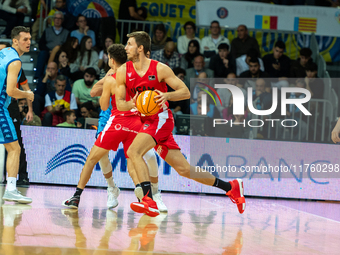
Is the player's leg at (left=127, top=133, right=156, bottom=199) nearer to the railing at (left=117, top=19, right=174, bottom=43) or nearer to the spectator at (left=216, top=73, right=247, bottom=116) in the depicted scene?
the spectator at (left=216, top=73, right=247, bottom=116)

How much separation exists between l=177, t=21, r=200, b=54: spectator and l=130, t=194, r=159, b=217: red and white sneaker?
7.19m

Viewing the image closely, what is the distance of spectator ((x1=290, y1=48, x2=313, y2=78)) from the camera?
10.9 metres

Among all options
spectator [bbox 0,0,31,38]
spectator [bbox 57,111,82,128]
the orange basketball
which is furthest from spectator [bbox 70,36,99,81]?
the orange basketball

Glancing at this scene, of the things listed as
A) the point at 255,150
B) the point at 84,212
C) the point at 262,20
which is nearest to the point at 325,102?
the point at 255,150

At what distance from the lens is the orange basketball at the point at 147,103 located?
4969 mm

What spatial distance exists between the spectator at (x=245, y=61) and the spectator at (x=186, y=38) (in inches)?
46.6

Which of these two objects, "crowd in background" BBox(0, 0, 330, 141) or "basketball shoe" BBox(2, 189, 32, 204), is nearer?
"basketball shoe" BBox(2, 189, 32, 204)

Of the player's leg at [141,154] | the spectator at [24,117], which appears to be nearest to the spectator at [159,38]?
the spectator at [24,117]

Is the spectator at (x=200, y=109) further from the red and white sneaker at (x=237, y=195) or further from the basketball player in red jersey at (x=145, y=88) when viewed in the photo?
the basketball player in red jersey at (x=145, y=88)

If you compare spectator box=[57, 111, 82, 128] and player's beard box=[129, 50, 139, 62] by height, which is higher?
player's beard box=[129, 50, 139, 62]

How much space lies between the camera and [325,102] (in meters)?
9.58

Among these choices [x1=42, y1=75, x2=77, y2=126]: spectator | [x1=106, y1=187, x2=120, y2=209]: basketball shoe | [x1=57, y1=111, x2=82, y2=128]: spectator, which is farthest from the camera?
[x1=42, y1=75, x2=77, y2=126]: spectator

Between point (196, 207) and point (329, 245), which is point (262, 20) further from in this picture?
point (329, 245)

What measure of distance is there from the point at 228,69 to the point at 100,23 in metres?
3.36
